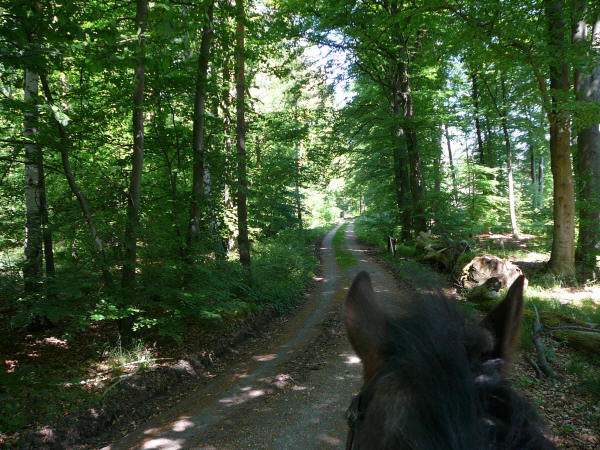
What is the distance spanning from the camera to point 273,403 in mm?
4816

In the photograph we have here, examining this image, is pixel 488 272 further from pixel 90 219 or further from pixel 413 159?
pixel 90 219

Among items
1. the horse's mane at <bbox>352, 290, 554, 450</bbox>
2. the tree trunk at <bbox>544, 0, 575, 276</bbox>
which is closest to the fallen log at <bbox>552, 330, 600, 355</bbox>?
the tree trunk at <bbox>544, 0, 575, 276</bbox>

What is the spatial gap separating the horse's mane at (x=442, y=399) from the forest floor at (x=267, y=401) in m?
0.62

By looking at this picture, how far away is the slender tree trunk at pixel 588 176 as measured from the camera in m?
9.45

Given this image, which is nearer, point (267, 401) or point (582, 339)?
point (267, 401)

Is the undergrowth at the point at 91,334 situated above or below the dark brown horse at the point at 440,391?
below

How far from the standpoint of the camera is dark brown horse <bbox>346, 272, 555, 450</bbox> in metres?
0.81

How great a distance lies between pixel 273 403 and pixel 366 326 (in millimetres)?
4169

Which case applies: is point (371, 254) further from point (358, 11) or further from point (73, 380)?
point (73, 380)

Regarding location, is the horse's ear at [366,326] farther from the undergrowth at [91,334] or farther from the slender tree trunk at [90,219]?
the slender tree trunk at [90,219]

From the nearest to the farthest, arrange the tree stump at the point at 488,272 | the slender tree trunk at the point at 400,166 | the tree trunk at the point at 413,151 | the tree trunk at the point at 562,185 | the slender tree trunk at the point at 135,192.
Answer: the slender tree trunk at the point at 135,192
the tree trunk at the point at 562,185
the tree stump at the point at 488,272
the tree trunk at the point at 413,151
the slender tree trunk at the point at 400,166

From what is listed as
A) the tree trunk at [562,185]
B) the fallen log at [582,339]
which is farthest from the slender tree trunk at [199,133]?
the tree trunk at [562,185]

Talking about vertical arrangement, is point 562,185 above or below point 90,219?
above

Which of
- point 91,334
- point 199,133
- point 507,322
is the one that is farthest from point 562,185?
point 91,334
